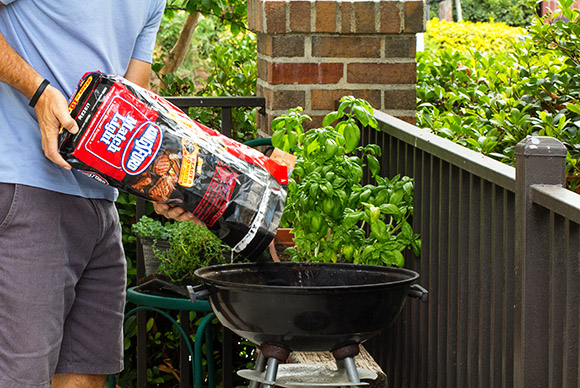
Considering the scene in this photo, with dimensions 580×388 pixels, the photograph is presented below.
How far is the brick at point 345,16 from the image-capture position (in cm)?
310

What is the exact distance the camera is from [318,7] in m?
3.10

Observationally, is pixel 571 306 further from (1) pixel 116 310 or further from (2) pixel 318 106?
(2) pixel 318 106

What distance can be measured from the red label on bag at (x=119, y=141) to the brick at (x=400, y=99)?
1536 millimetres

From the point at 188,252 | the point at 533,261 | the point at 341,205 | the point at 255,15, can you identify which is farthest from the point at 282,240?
the point at 533,261

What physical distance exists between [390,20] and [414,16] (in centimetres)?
9

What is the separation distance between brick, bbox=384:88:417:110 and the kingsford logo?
5.05 feet

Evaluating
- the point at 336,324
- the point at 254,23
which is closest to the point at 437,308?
the point at 336,324

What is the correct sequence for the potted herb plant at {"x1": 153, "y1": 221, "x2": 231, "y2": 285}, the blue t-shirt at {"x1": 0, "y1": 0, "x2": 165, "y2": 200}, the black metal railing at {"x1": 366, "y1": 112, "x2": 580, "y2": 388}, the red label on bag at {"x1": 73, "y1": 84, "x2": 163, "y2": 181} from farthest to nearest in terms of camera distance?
1. the potted herb plant at {"x1": 153, "y1": 221, "x2": 231, "y2": 285}
2. the blue t-shirt at {"x1": 0, "y1": 0, "x2": 165, "y2": 200}
3. the red label on bag at {"x1": 73, "y1": 84, "x2": 163, "y2": 181}
4. the black metal railing at {"x1": 366, "y1": 112, "x2": 580, "y2": 388}

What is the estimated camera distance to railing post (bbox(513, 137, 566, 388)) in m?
1.62

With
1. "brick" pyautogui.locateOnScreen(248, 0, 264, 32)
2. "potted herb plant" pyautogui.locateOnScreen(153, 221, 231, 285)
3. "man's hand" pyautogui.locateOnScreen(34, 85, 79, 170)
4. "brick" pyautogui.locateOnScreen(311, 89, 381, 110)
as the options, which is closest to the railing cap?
"man's hand" pyautogui.locateOnScreen(34, 85, 79, 170)

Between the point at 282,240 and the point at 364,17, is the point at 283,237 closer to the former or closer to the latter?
the point at 282,240

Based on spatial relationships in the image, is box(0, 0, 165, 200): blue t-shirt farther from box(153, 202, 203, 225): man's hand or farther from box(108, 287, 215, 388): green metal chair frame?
box(108, 287, 215, 388): green metal chair frame

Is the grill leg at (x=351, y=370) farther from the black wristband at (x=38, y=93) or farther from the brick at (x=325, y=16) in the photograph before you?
the brick at (x=325, y=16)

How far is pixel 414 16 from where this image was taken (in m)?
3.12
